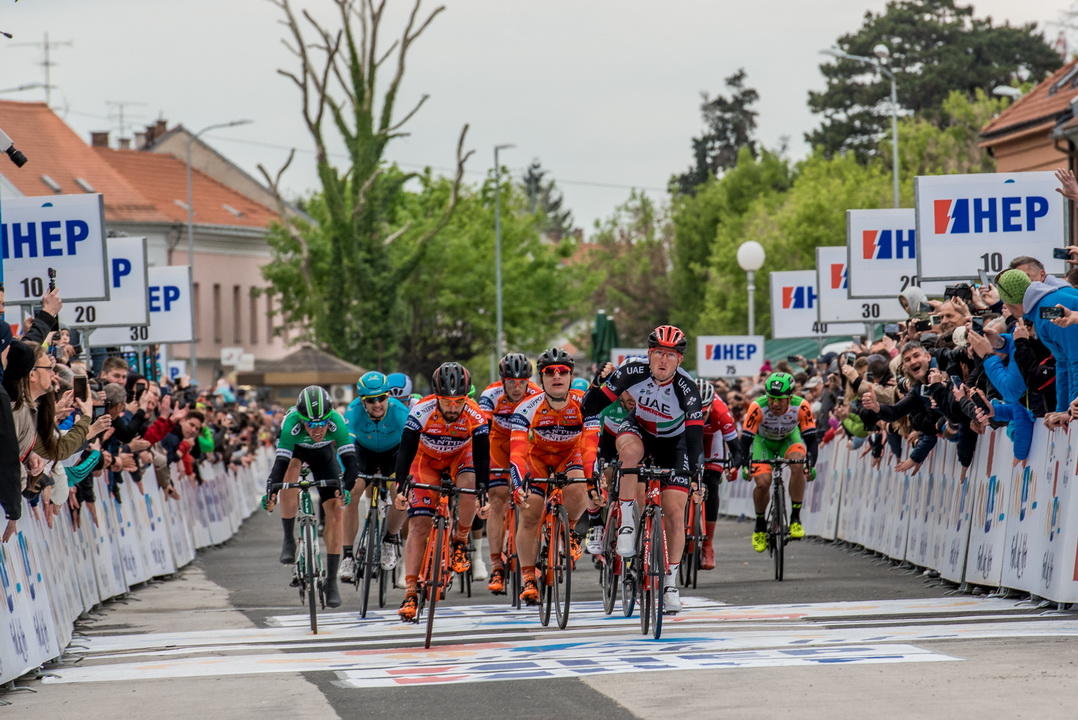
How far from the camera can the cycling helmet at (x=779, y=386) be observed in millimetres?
20188

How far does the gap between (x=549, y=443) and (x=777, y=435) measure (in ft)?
16.9

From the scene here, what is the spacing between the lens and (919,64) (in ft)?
301

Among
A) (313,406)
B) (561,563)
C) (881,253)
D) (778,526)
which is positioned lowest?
(778,526)

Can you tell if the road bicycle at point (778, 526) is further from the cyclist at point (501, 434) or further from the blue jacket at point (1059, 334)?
the blue jacket at point (1059, 334)

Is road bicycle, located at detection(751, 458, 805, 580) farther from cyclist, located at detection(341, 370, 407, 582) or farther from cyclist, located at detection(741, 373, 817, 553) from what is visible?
cyclist, located at detection(341, 370, 407, 582)

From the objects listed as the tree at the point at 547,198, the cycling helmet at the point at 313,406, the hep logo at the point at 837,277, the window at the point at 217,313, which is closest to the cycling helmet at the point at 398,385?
the cycling helmet at the point at 313,406

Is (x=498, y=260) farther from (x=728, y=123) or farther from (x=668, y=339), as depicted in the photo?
(x=668, y=339)

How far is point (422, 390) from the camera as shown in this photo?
97.3 meters

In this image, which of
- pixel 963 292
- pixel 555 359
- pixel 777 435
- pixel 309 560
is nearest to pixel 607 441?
pixel 555 359

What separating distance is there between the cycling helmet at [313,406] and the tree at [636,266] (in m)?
81.8

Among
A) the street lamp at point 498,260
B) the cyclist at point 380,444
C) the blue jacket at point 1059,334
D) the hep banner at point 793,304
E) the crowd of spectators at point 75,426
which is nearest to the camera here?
the crowd of spectators at point 75,426

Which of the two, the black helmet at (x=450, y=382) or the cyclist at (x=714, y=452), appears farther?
the cyclist at (x=714, y=452)

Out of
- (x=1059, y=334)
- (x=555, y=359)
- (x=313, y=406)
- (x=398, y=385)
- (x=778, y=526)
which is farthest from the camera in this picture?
(x=398, y=385)

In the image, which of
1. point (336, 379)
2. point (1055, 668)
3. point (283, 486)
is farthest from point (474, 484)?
point (336, 379)
